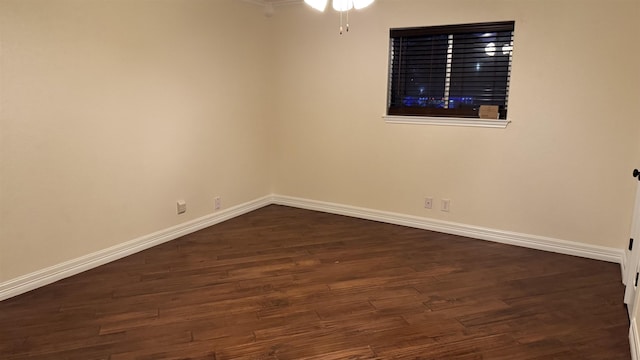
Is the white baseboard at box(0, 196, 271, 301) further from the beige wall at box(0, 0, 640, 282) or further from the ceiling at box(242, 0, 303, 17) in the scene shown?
the ceiling at box(242, 0, 303, 17)

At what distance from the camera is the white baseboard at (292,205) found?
2984 millimetres

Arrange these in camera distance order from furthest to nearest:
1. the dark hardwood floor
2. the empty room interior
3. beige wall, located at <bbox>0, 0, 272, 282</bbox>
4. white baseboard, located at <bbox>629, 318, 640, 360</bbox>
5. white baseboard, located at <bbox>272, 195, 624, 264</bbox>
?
white baseboard, located at <bbox>272, 195, 624, 264</bbox> → beige wall, located at <bbox>0, 0, 272, 282</bbox> → the empty room interior → the dark hardwood floor → white baseboard, located at <bbox>629, 318, 640, 360</bbox>

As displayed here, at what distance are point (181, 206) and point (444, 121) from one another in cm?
264

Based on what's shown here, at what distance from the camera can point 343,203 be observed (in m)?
4.80

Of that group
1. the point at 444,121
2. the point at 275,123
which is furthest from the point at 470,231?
the point at 275,123

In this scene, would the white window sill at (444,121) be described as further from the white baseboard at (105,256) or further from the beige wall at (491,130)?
the white baseboard at (105,256)

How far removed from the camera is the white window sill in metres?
3.83

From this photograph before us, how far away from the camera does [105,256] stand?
3379 millimetres

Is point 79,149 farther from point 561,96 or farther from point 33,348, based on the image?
point 561,96

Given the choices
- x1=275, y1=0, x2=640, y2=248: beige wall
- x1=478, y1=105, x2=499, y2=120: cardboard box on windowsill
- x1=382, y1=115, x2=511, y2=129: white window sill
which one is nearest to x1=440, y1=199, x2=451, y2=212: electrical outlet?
x1=275, y1=0, x2=640, y2=248: beige wall

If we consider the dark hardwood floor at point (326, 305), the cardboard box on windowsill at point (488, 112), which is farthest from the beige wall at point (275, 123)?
the dark hardwood floor at point (326, 305)

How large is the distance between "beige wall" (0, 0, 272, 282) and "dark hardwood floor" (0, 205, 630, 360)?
1.36ft

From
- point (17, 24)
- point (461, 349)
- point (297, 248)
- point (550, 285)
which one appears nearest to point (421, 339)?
point (461, 349)

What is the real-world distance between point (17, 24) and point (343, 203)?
3.28 meters
